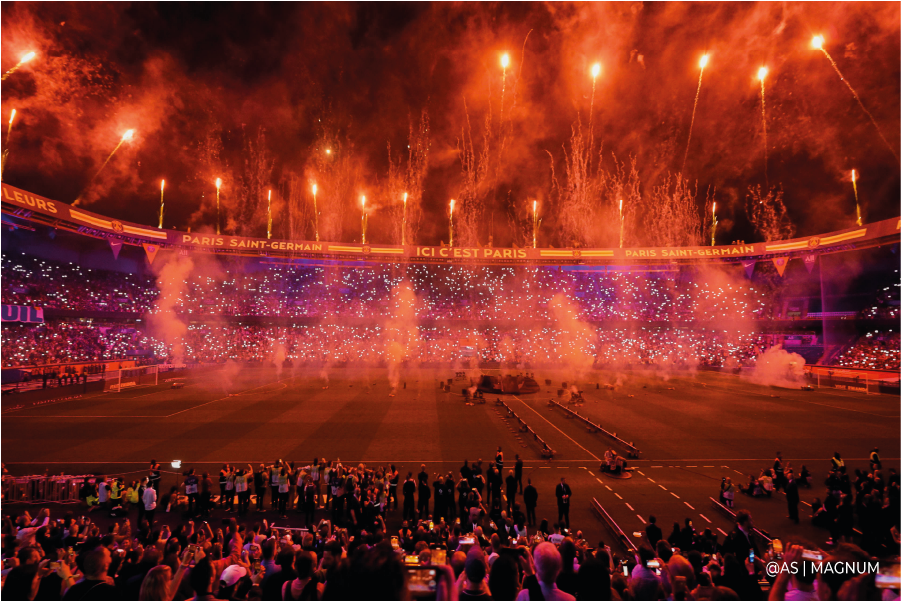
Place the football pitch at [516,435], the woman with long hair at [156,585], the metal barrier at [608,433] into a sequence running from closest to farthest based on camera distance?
the woman with long hair at [156,585] → the football pitch at [516,435] → the metal barrier at [608,433]

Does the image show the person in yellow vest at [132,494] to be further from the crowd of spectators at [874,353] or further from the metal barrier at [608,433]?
the crowd of spectators at [874,353]

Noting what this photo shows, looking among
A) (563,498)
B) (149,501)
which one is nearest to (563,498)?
(563,498)

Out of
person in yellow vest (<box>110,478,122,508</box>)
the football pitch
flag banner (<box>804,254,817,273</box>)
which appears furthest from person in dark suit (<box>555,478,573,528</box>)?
flag banner (<box>804,254,817,273</box>)

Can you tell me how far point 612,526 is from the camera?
9609mm

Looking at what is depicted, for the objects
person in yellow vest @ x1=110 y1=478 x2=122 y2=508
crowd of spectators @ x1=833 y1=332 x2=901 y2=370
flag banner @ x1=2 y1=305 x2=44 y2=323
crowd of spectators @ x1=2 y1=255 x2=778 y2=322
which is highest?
crowd of spectators @ x1=2 y1=255 x2=778 y2=322

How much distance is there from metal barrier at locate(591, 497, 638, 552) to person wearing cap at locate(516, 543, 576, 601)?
6529 millimetres

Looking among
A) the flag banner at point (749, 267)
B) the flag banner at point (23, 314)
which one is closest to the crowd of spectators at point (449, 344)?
the flag banner at point (23, 314)

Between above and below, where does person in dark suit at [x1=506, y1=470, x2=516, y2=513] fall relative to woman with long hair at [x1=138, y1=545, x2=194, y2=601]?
below

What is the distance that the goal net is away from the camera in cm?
3028

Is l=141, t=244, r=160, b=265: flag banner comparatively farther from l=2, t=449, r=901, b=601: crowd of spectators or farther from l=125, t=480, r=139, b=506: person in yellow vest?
l=125, t=480, r=139, b=506: person in yellow vest

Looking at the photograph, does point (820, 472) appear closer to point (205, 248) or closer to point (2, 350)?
point (2, 350)

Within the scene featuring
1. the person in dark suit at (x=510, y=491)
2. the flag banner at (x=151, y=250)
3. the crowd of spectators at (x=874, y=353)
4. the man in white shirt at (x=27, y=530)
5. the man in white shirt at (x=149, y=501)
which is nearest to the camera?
the man in white shirt at (x=27, y=530)

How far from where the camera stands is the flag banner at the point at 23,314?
109 ft

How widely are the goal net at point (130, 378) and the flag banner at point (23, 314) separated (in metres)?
8.56
